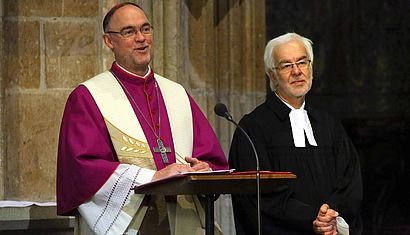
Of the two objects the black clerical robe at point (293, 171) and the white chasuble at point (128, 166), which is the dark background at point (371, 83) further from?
the white chasuble at point (128, 166)

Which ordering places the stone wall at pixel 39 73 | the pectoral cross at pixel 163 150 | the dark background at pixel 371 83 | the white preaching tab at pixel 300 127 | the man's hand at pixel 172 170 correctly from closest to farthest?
the man's hand at pixel 172 170 → the pectoral cross at pixel 163 150 → the white preaching tab at pixel 300 127 → the stone wall at pixel 39 73 → the dark background at pixel 371 83

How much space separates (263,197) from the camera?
6.98 m

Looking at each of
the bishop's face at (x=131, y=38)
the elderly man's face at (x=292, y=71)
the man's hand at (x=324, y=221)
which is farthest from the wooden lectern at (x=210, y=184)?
the elderly man's face at (x=292, y=71)

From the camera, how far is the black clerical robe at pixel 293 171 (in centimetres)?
695

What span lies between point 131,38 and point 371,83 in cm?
453

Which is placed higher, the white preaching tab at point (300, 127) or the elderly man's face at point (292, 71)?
the elderly man's face at point (292, 71)

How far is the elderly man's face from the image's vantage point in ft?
23.6

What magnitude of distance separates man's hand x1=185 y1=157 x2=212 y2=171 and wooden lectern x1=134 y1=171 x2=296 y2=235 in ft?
0.56

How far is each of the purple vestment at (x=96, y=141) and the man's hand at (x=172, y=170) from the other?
26 cm

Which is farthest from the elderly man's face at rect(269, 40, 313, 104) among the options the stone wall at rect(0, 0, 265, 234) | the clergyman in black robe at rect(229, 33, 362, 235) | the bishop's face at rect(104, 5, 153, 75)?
the stone wall at rect(0, 0, 265, 234)

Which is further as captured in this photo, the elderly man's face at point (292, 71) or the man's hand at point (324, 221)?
the elderly man's face at point (292, 71)

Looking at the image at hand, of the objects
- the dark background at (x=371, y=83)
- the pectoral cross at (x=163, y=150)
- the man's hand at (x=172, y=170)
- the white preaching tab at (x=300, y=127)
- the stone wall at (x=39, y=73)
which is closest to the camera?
the man's hand at (x=172, y=170)

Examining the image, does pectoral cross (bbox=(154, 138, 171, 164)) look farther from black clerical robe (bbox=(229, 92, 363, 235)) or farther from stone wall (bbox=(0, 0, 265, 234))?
stone wall (bbox=(0, 0, 265, 234))

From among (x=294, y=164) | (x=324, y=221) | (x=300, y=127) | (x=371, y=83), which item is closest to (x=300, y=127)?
(x=300, y=127)
